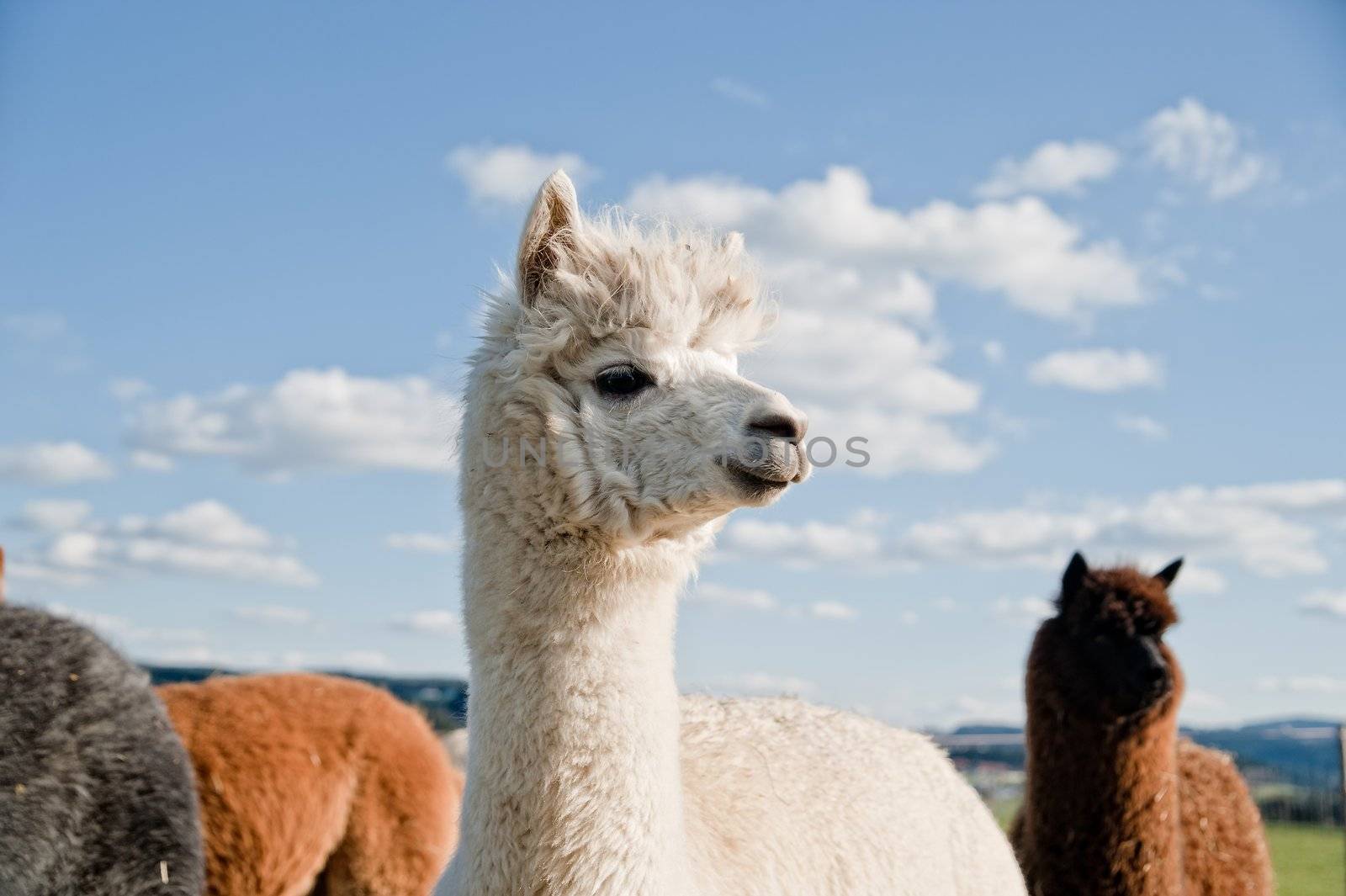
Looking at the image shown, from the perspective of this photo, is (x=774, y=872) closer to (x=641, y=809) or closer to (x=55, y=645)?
(x=641, y=809)

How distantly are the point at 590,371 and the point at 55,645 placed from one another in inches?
141

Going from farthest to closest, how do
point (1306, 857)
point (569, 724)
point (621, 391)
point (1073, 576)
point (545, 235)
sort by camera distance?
1. point (1306, 857)
2. point (1073, 576)
3. point (545, 235)
4. point (621, 391)
5. point (569, 724)

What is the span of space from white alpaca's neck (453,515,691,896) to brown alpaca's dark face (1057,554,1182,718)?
436 centimetres

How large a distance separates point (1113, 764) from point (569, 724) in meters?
4.57

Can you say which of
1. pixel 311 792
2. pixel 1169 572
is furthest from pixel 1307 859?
pixel 311 792

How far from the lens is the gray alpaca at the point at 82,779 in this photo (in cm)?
479

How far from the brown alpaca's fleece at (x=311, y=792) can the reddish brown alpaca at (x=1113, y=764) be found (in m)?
3.50

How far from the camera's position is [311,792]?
702 cm

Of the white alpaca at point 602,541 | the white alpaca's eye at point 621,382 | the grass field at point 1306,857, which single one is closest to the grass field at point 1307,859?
the grass field at point 1306,857

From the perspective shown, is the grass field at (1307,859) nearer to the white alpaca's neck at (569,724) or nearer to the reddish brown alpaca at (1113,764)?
the reddish brown alpaca at (1113,764)

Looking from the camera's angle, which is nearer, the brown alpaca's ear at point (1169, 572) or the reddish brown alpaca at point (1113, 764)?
the reddish brown alpaca at point (1113, 764)

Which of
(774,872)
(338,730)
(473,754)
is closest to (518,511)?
(473,754)

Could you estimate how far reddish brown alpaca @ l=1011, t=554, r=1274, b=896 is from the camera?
5.95 m

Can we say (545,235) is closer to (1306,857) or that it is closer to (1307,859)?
(1307,859)
